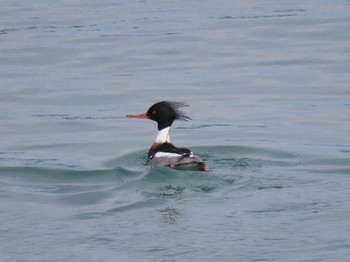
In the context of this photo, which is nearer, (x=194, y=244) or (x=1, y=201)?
(x=194, y=244)

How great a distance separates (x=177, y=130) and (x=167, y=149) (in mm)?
2555

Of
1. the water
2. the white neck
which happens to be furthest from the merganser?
the water

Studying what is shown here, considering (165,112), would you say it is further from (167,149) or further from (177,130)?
(177,130)

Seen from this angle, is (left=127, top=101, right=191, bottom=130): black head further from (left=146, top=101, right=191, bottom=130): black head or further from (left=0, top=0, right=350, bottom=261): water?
(left=0, top=0, right=350, bottom=261): water

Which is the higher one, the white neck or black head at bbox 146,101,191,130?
black head at bbox 146,101,191,130

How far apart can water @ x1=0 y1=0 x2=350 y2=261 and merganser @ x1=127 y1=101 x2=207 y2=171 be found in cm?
26

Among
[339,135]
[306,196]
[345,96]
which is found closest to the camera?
[306,196]

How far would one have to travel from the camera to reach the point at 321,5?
2538 centimetres

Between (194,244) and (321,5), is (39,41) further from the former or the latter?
(194,244)

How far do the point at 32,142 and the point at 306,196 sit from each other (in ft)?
17.9

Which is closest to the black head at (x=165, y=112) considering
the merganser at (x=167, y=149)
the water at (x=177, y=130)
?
the merganser at (x=167, y=149)

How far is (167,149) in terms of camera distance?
47.1ft

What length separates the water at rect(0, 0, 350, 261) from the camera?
10.6 m

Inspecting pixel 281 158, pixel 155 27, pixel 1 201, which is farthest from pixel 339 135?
pixel 155 27
